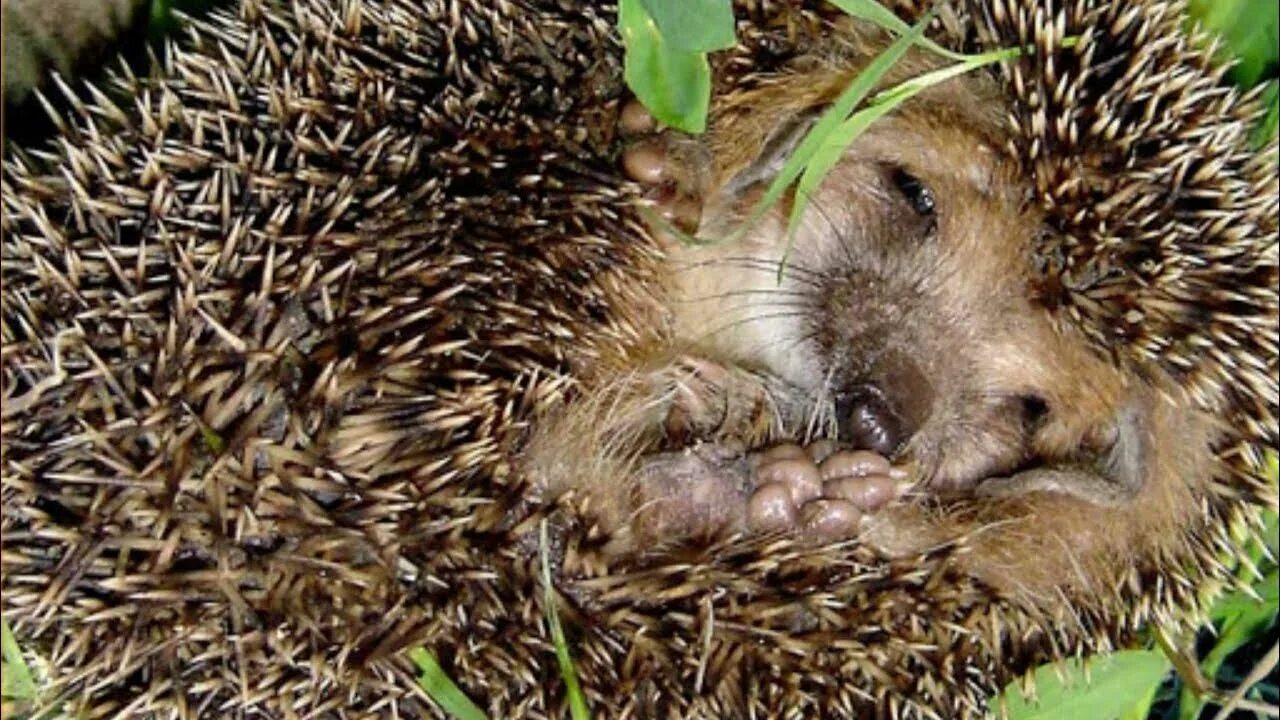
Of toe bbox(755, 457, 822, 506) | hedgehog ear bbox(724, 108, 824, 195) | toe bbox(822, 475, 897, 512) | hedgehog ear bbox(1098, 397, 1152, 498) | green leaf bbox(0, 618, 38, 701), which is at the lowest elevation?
hedgehog ear bbox(1098, 397, 1152, 498)

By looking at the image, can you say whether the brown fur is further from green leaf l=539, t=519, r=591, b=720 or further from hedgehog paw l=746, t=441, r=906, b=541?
green leaf l=539, t=519, r=591, b=720

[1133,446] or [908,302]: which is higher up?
[908,302]

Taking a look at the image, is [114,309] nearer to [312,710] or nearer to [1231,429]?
[312,710]

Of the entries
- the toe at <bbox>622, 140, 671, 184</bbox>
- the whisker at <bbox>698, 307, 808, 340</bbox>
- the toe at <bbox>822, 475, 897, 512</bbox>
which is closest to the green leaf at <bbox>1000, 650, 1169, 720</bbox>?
the toe at <bbox>822, 475, 897, 512</bbox>

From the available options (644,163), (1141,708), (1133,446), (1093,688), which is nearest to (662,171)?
(644,163)

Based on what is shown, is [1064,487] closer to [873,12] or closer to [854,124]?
[854,124]

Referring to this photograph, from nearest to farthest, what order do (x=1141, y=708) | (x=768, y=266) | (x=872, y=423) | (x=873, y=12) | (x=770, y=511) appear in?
(x=873, y=12), (x=770, y=511), (x=872, y=423), (x=768, y=266), (x=1141, y=708)

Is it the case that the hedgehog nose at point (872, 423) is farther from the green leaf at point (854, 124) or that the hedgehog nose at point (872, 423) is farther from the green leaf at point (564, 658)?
the green leaf at point (564, 658)
